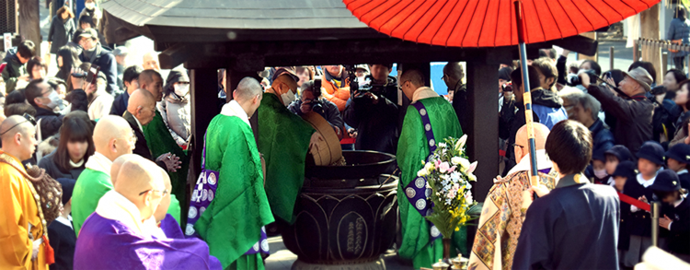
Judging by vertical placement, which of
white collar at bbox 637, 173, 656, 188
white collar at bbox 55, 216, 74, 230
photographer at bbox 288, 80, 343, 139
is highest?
photographer at bbox 288, 80, 343, 139

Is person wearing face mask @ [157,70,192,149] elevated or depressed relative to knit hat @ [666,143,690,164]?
elevated

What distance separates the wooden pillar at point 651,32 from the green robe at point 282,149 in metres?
7.01

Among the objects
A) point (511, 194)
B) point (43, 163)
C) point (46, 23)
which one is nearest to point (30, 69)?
point (43, 163)

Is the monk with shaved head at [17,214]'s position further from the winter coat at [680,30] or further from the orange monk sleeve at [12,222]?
the winter coat at [680,30]

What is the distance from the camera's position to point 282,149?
5797 millimetres

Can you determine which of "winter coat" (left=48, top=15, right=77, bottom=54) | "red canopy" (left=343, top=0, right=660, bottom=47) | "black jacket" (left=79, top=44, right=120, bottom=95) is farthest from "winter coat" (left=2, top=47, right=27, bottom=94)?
"red canopy" (left=343, top=0, right=660, bottom=47)

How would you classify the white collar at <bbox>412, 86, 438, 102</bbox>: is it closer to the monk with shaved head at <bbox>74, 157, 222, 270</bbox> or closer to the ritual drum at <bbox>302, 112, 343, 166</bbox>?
the ritual drum at <bbox>302, 112, 343, 166</bbox>

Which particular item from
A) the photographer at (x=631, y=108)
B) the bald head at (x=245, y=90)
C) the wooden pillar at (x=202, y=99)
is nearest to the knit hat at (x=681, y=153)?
the photographer at (x=631, y=108)

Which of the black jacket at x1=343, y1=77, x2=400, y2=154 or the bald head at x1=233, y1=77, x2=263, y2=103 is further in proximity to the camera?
the black jacket at x1=343, y1=77, x2=400, y2=154

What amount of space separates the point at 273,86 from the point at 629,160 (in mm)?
3180

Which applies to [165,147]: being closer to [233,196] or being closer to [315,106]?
[233,196]

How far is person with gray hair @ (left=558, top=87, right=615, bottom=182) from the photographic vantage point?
650 cm

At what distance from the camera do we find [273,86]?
5.88 meters

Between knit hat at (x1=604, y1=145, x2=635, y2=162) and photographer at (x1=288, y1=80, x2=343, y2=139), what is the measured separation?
8.90 feet
